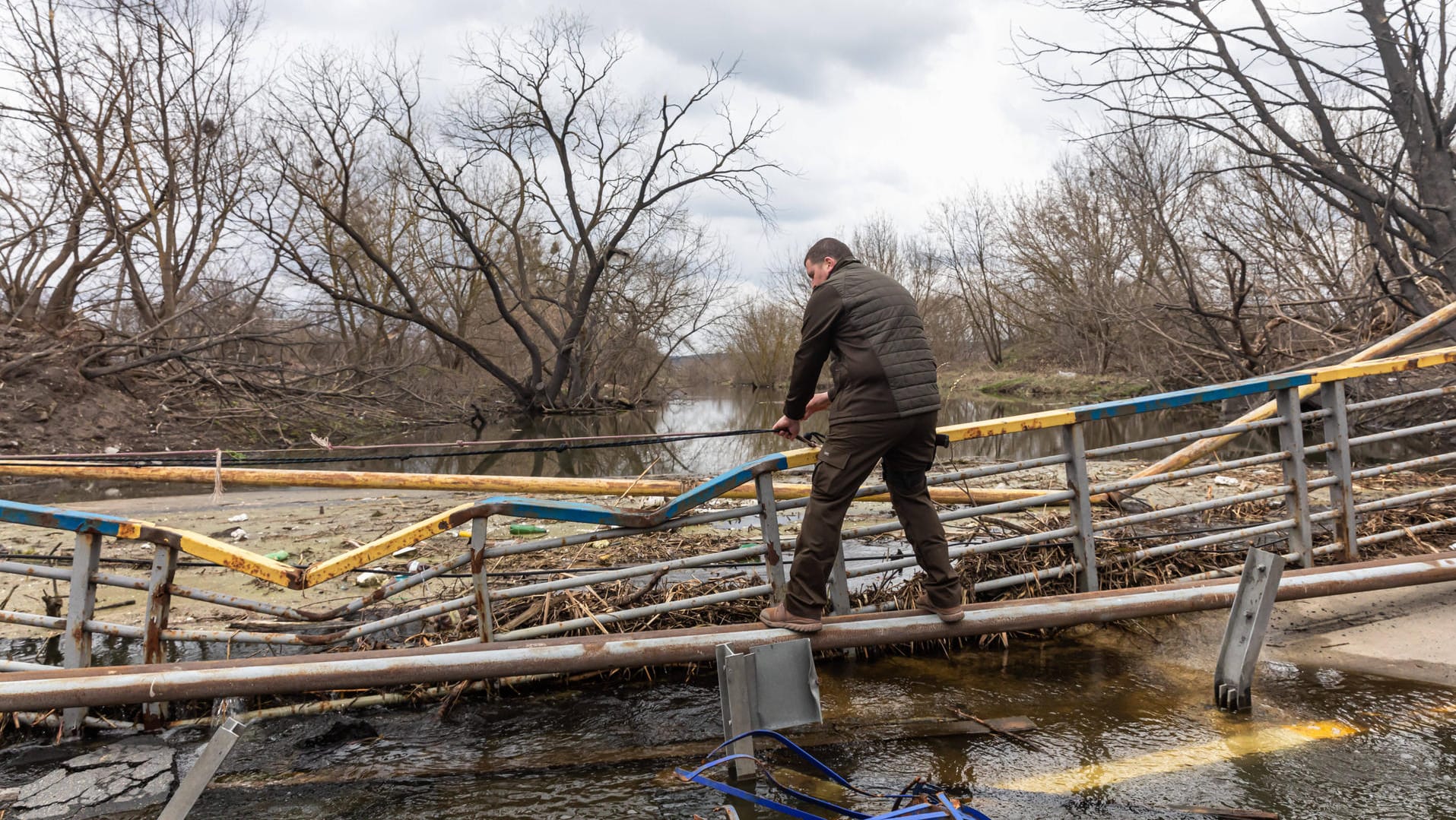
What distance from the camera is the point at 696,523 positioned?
3270 mm

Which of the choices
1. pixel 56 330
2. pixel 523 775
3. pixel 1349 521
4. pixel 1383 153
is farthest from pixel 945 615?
pixel 56 330

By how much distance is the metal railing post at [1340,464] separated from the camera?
3.88m

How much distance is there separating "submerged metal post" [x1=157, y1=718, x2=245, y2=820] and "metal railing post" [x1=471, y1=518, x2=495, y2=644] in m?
1.10

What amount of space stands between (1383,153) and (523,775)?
18586 mm

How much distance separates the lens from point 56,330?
14.8 meters

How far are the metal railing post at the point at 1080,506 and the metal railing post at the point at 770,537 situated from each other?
4.76ft

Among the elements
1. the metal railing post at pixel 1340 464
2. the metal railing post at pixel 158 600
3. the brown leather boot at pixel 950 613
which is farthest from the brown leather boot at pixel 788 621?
the metal railing post at pixel 1340 464

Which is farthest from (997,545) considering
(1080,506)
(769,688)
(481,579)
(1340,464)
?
(481,579)

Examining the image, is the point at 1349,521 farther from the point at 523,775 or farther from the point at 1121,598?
the point at 523,775

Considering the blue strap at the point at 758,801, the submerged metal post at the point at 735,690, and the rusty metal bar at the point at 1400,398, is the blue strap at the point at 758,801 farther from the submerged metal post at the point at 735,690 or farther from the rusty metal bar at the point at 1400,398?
the rusty metal bar at the point at 1400,398

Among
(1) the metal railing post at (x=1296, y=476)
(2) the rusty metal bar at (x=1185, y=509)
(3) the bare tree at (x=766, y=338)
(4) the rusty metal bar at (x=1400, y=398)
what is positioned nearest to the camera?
(2) the rusty metal bar at (x=1185, y=509)

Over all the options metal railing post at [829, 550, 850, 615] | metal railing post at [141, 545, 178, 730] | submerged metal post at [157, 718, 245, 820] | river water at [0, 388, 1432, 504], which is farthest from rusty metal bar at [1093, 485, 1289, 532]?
metal railing post at [141, 545, 178, 730]

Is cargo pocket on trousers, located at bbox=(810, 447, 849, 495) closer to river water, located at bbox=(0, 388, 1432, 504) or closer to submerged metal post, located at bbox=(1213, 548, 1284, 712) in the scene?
submerged metal post, located at bbox=(1213, 548, 1284, 712)

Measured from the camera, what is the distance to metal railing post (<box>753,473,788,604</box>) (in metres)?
3.30
